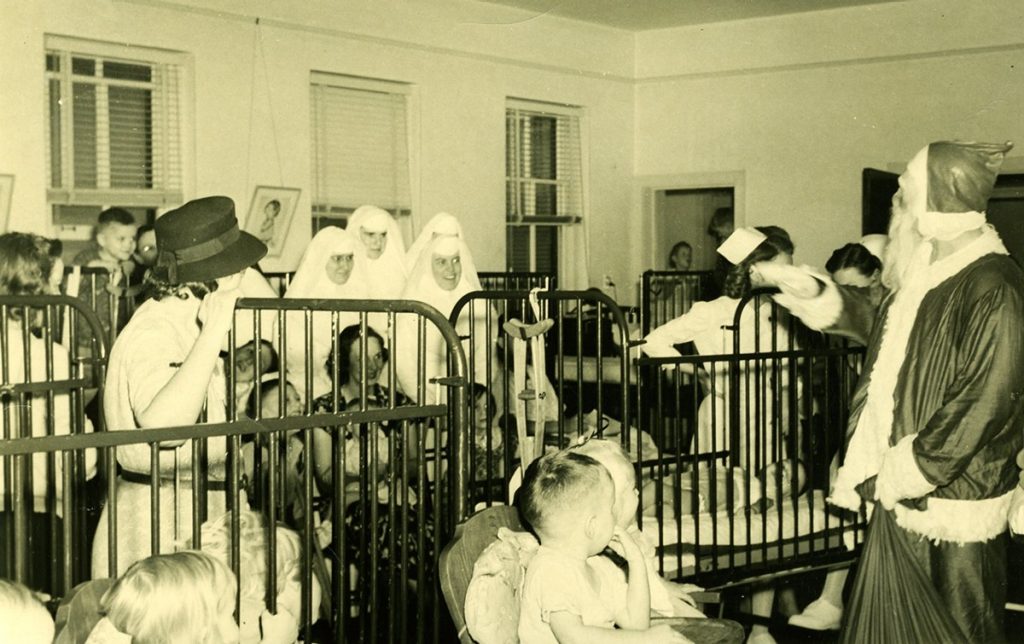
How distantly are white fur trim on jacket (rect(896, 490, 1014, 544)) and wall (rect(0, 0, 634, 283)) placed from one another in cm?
536

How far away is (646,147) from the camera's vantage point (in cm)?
1123

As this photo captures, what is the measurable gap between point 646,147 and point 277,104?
424 cm

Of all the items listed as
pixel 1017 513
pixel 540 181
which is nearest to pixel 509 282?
pixel 540 181

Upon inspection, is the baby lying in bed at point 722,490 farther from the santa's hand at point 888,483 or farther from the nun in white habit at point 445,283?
the nun in white habit at point 445,283

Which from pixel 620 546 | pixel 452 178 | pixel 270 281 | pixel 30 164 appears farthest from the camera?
pixel 452 178

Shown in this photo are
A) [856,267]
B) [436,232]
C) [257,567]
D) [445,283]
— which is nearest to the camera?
[257,567]

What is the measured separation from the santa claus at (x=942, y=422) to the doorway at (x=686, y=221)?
311 inches

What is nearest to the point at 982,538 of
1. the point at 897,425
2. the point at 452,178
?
the point at 897,425

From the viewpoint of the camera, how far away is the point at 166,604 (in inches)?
82.8

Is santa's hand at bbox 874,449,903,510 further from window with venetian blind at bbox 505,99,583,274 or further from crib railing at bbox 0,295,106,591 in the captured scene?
window with venetian blind at bbox 505,99,583,274

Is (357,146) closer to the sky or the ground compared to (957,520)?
closer to the sky

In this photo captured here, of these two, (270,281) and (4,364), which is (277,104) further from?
(4,364)

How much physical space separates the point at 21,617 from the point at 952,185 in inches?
95.9

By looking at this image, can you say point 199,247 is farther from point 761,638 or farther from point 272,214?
point 272,214
